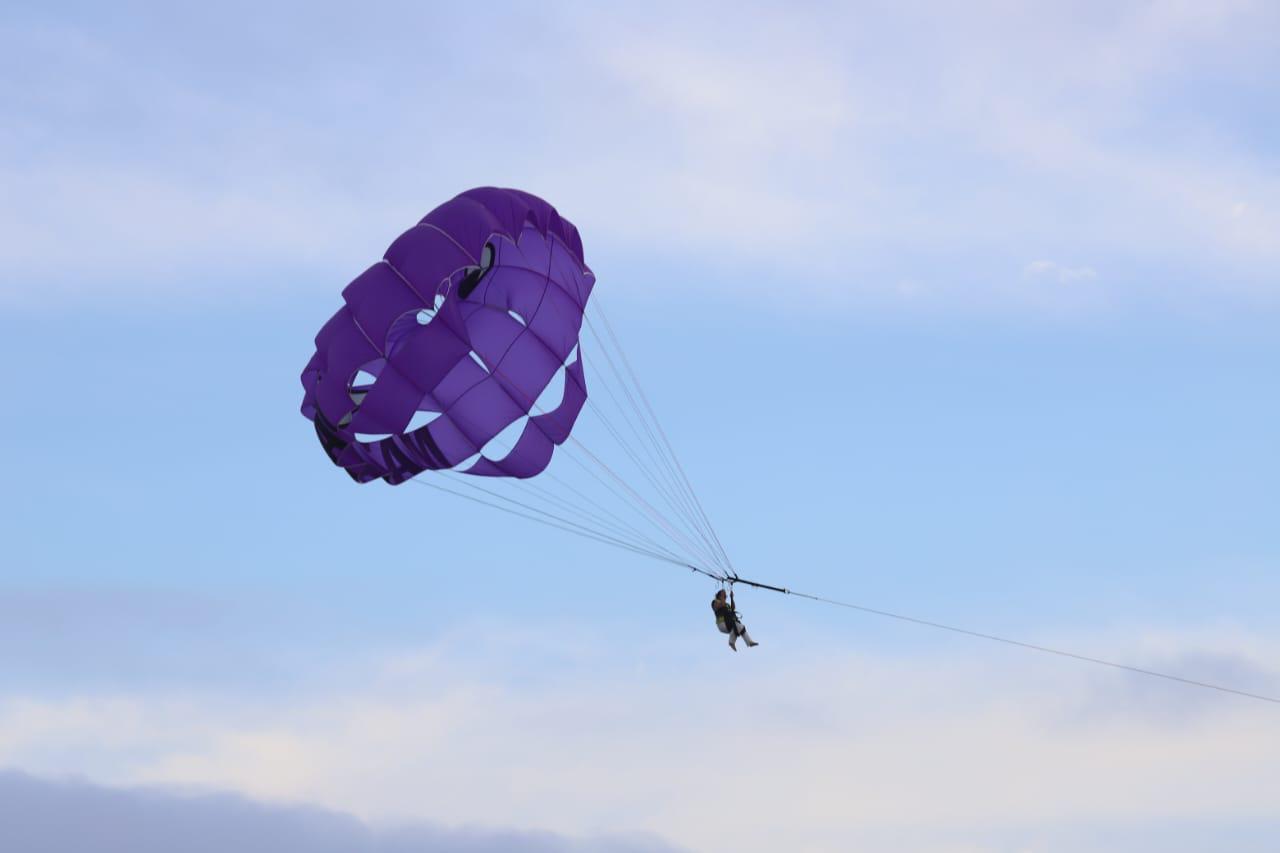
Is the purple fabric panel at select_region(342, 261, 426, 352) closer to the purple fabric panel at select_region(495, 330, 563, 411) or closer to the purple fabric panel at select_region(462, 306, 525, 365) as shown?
the purple fabric panel at select_region(462, 306, 525, 365)

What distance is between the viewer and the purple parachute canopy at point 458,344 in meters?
35.3

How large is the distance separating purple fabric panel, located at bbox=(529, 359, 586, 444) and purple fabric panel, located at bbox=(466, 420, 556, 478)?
18 cm

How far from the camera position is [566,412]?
3825 cm

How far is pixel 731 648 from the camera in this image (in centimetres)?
3644

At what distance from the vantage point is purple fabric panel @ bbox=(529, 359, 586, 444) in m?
38.1

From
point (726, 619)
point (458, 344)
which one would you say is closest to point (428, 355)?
point (458, 344)

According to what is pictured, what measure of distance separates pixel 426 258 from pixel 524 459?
4.85 metres

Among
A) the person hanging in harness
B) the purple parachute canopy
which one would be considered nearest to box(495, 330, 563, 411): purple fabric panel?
the purple parachute canopy

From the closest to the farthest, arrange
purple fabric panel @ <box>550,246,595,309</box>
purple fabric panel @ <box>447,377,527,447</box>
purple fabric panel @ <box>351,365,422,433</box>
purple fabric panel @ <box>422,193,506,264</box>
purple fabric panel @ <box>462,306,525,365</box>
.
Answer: purple fabric panel @ <box>351,365,422,433</box> < purple fabric panel @ <box>422,193,506,264</box> < purple fabric panel @ <box>462,306,525,365</box> < purple fabric panel @ <box>447,377,527,447</box> < purple fabric panel @ <box>550,246,595,309</box>

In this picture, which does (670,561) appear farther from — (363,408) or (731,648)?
(363,408)

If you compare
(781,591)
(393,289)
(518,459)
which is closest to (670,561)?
(781,591)

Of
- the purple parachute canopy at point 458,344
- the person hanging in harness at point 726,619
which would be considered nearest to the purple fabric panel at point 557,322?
the purple parachute canopy at point 458,344

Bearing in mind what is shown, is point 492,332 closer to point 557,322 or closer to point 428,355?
point 557,322

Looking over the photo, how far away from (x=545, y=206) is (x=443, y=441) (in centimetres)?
497
